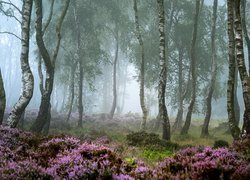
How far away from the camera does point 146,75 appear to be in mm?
31234

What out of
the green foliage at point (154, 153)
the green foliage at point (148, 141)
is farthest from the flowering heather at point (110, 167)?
the green foliage at point (148, 141)

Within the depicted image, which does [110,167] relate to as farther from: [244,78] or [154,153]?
[244,78]

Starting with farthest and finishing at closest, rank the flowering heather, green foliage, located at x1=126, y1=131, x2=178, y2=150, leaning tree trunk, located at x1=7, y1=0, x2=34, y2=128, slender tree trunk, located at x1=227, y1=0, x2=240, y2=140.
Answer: leaning tree trunk, located at x1=7, y1=0, x2=34, y2=128 → green foliage, located at x1=126, y1=131, x2=178, y2=150 → slender tree trunk, located at x1=227, y1=0, x2=240, y2=140 → the flowering heather

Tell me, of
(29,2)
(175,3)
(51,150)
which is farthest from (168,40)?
(51,150)

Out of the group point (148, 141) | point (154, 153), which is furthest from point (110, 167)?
point (148, 141)

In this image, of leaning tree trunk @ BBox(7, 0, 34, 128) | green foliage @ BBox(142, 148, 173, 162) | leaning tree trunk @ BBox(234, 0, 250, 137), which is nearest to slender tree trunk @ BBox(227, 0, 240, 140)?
leaning tree trunk @ BBox(234, 0, 250, 137)

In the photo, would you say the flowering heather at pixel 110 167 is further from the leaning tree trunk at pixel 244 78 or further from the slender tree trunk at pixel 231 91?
the slender tree trunk at pixel 231 91

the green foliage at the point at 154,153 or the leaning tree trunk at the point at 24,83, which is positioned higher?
the leaning tree trunk at the point at 24,83

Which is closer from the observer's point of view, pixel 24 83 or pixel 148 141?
pixel 148 141

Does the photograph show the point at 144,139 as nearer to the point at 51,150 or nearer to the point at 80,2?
the point at 51,150

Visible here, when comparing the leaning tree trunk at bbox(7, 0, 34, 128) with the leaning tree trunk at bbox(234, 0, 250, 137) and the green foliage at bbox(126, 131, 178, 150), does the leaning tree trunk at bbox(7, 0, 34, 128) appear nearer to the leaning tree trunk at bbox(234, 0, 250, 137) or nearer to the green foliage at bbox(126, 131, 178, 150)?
the green foliage at bbox(126, 131, 178, 150)

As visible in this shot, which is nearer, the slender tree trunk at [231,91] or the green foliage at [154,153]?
the green foliage at [154,153]

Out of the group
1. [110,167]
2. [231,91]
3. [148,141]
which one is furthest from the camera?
[148,141]

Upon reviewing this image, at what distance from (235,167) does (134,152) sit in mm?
5023
